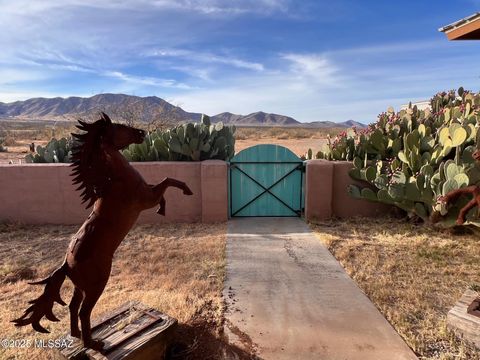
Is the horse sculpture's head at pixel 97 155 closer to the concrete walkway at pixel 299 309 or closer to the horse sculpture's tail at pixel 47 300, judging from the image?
the horse sculpture's tail at pixel 47 300

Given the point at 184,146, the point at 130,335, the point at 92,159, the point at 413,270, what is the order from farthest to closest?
the point at 184,146 < the point at 413,270 < the point at 130,335 < the point at 92,159

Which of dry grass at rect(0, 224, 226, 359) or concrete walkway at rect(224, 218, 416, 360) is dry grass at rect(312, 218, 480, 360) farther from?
dry grass at rect(0, 224, 226, 359)

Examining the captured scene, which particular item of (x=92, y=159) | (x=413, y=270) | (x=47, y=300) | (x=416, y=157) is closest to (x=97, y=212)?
(x=92, y=159)

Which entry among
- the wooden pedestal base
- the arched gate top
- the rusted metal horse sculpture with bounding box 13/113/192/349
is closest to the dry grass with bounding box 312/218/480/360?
the arched gate top

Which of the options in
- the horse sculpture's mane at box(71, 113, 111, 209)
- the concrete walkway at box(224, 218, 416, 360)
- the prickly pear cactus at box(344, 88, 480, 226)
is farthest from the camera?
the prickly pear cactus at box(344, 88, 480, 226)

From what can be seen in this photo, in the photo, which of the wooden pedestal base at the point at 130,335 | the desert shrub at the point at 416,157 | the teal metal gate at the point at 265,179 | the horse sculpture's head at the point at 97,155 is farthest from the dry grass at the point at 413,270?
the horse sculpture's head at the point at 97,155

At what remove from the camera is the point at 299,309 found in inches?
151

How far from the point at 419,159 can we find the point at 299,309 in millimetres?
4263

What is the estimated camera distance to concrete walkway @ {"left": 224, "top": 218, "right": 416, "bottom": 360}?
315 centimetres

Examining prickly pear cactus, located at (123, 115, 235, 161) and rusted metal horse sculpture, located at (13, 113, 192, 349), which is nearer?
rusted metal horse sculpture, located at (13, 113, 192, 349)

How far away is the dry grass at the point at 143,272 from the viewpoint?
358 cm

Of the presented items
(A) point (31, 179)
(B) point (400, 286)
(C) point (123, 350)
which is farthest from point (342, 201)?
(A) point (31, 179)

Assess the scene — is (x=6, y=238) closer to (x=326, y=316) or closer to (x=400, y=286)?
(x=326, y=316)

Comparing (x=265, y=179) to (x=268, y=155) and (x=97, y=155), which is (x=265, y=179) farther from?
(x=97, y=155)
